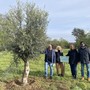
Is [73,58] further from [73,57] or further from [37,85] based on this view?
[37,85]

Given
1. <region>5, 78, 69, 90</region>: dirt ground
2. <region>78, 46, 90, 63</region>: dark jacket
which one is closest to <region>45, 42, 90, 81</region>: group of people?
<region>78, 46, 90, 63</region>: dark jacket

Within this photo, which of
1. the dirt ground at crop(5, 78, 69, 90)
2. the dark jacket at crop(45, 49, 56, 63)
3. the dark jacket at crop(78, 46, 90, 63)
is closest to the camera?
the dirt ground at crop(5, 78, 69, 90)

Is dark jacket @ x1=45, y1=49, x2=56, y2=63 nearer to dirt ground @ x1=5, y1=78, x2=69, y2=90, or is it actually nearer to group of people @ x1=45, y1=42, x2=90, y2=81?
group of people @ x1=45, y1=42, x2=90, y2=81

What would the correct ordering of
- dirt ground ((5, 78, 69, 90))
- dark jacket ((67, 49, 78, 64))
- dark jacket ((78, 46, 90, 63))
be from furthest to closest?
dark jacket ((67, 49, 78, 64))
dark jacket ((78, 46, 90, 63))
dirt ground ((5, 78, 69, 90))

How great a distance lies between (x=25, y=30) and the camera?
16375mm

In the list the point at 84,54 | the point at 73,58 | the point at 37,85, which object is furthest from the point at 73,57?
the point at 37,85

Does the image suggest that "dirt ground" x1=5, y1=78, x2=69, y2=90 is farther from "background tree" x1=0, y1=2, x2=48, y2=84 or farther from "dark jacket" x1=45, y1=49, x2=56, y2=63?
"dark jacket" x1=45, y1=49, x2=56, y2=63

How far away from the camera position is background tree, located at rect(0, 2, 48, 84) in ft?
53.2

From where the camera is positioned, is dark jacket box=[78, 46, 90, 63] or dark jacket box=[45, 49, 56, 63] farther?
dark jacket box=[45, 49, 56, 63]

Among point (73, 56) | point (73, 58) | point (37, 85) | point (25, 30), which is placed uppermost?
point (25, 30)

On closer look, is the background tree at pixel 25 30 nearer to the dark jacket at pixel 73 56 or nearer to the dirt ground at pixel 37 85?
the dirt ground at pixel 37 85

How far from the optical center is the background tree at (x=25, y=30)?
1622 centimetres

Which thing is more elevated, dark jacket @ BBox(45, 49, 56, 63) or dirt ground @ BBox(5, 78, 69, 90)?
dark jacket @ BBox(45, 49, 56, 63)

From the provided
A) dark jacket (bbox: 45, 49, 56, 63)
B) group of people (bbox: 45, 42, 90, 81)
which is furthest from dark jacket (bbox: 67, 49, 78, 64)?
dark jacket (bbox: 45, 49, 56, 63)
